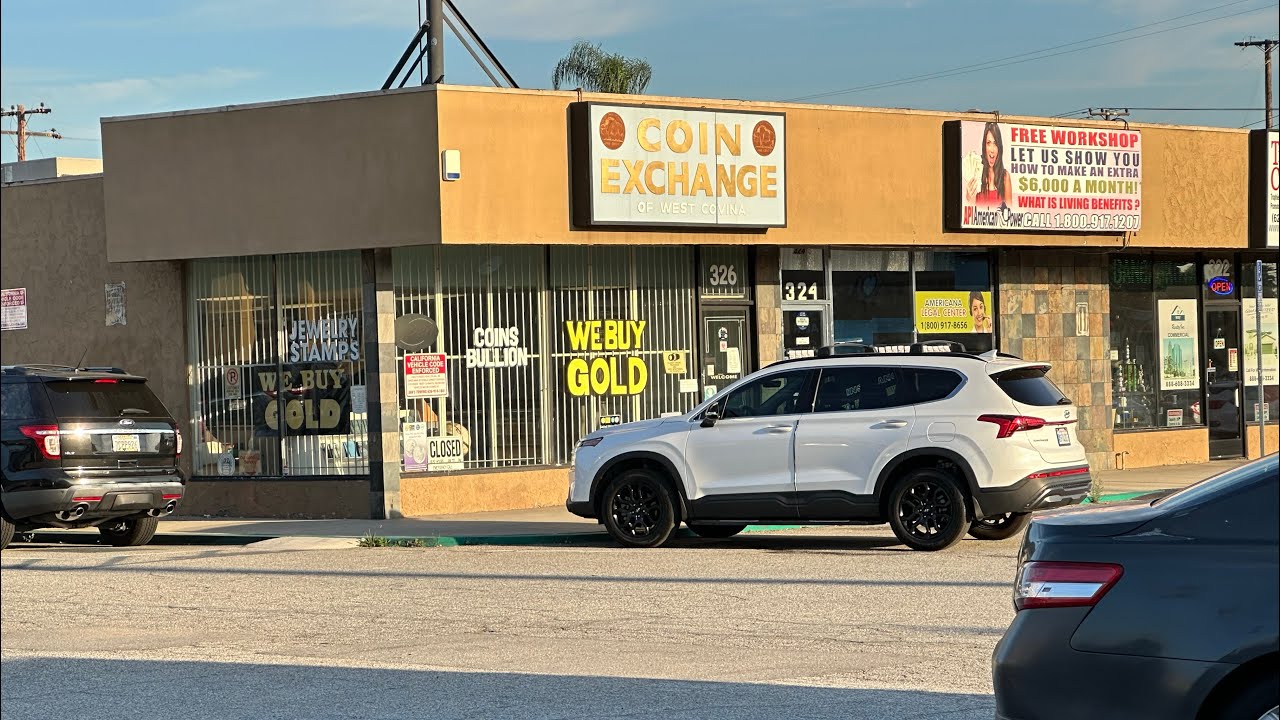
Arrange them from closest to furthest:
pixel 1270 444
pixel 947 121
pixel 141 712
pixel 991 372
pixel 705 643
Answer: pixel 141 712, pixel 705 643, pixel 991 372, pixel 947 121, pixel 1270 444

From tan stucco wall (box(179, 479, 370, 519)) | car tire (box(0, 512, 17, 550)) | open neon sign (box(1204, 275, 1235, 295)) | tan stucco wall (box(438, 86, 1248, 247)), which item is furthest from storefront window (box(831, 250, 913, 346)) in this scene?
car tire (box(0, 512, 17, 550))

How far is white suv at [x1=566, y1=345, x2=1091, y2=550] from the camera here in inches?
580

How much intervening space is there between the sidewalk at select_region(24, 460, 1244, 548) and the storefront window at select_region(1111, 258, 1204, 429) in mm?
4251

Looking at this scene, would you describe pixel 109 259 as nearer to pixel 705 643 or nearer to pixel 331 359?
pixel 331 359

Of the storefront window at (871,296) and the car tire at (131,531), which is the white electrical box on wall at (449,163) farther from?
the storefront window at (871,296)

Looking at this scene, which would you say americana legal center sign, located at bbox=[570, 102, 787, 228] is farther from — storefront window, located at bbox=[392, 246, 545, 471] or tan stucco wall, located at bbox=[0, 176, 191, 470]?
tan stucco wall, located at bbox=[0, 176, 191, 470]

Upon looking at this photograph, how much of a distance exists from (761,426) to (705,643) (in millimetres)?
5439

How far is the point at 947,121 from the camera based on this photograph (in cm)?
2236

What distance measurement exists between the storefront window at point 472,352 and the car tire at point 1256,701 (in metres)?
15.1

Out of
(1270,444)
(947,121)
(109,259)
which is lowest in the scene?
(1270,444)

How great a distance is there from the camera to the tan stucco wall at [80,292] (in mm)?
21156

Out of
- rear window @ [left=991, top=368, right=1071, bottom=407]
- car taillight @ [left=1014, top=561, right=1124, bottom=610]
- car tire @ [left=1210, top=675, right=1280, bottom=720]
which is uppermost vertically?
rear window @ [left=991, top=368, right=1071, bottom=407]

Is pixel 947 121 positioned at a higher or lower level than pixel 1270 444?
higher

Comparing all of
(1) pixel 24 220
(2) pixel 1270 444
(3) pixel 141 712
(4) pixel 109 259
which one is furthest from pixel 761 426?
(2) pixel 1270 444
